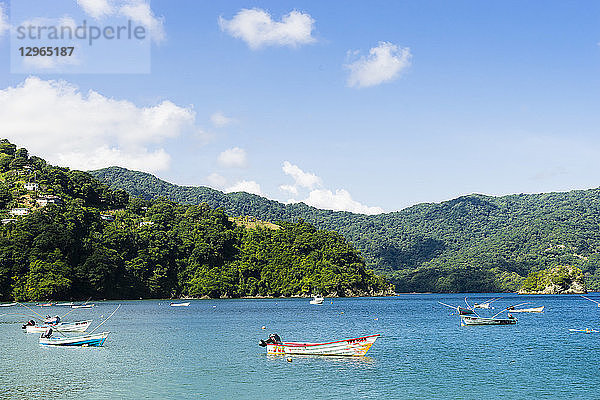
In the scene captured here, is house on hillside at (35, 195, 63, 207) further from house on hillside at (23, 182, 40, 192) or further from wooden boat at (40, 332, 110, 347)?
wooden boat at (40, 332, 110, 347)

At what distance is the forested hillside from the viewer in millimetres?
122750

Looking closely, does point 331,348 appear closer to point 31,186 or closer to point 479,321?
point 479,321

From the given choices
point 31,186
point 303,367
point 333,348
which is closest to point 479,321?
point 333,348

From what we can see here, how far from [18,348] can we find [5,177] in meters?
146

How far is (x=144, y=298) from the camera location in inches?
5822

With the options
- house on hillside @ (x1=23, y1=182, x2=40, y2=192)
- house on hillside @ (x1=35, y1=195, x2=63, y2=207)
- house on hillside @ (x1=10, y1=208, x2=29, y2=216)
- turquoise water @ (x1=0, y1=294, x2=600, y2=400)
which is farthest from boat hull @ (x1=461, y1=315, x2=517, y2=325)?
house on hillside @ (x1=23, y1=182, x2=40, y2=192)

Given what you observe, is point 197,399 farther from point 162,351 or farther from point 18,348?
point 18,348

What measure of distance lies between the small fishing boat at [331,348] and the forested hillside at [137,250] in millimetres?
89632

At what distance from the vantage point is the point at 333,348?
1574 inches

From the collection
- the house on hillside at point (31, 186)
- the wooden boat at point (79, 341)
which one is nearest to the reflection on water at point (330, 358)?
the wooden boat at point (79, 341)

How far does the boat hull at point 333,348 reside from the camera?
3994cm

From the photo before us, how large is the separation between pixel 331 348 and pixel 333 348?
0.43 ft

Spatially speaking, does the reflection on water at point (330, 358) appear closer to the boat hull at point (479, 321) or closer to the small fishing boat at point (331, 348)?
the small fishing boat at point (331, 348)

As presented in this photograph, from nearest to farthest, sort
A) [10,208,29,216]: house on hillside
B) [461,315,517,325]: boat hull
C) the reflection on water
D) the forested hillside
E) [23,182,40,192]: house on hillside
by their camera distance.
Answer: the reflection on water, [461,315,517,325]: boat hull, the forested hillside, [10,208,29,216]: house on hillside, [23,182,40,192]: house on hillside
